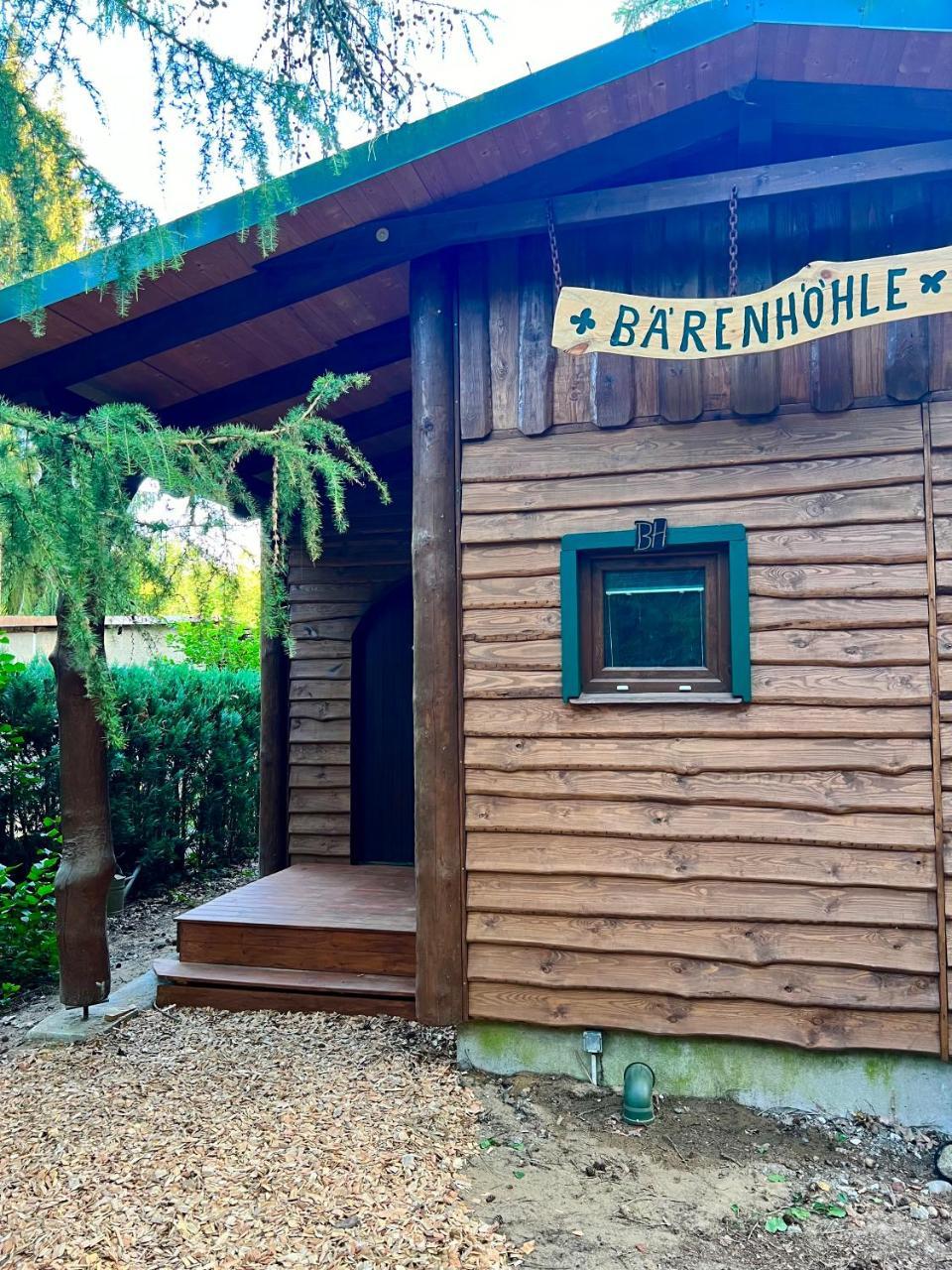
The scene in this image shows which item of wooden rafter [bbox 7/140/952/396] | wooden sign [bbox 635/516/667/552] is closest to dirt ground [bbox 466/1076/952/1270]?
wooden sign [bbox 635/516/667/552]

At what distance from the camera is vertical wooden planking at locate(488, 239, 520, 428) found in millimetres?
4012

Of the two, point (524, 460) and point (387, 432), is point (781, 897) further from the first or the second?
point (387, 432)

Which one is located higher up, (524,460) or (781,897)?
(524,460)

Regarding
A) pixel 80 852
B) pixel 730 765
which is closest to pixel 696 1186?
pixel 730 765

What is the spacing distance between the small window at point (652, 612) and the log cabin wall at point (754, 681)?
3.5 inches

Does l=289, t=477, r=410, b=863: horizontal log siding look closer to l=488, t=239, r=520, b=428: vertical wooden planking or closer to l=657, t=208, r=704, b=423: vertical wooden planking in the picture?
l=488, t=239, r=520, b=428: vertical wooden planking

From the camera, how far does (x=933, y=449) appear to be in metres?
3.56

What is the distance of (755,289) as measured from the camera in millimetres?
3766

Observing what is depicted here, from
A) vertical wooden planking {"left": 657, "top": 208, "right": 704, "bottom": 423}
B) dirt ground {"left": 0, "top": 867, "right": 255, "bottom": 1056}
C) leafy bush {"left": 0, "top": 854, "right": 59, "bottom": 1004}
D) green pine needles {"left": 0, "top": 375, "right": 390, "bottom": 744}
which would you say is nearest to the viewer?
green pine needles {"left": 0, "top": 375, "right": 390, "bottom": 744}

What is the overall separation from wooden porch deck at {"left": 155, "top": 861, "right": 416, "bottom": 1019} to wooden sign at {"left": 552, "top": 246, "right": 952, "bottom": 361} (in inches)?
113

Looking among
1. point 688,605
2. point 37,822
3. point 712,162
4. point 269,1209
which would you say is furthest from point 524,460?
point 37,822

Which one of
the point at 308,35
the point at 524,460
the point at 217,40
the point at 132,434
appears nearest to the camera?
the point at 132,434

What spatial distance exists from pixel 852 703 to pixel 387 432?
376cm

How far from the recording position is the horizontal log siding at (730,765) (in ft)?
11.6
